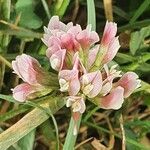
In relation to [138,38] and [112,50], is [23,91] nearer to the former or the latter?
[112,50]

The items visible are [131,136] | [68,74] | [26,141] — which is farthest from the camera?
[131,136]

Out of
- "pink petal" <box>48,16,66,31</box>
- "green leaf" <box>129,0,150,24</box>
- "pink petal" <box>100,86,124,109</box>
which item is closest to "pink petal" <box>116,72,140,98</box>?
"pink petal" <box>100,86,124,109</box>

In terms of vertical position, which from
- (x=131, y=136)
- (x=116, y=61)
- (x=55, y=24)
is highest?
(x=55, y=24)

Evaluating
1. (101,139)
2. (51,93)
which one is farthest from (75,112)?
(101,139)

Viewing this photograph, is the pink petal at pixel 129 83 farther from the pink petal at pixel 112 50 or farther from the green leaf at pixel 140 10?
the green leaf at pixel 140 10

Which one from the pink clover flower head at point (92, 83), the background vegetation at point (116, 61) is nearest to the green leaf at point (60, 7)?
the background vegetation at point (116, 61)

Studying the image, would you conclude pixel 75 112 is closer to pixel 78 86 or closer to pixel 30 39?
pixel 78 86

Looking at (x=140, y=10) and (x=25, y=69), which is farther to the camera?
(x=140, y=10)

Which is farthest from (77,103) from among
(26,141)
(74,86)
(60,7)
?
(60,7)
